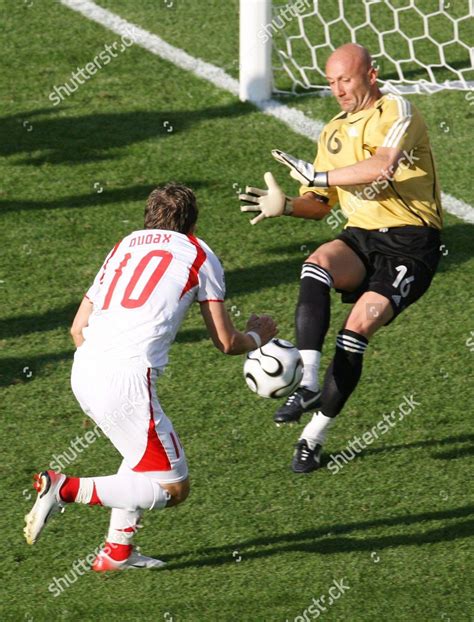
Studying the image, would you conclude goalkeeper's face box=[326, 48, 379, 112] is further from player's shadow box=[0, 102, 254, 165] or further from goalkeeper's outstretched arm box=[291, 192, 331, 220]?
player's shadow box=[0, 102, 254, 165]

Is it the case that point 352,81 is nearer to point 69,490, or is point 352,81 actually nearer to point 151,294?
point 151,294

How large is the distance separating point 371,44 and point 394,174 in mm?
5273

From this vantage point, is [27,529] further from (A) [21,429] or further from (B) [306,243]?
(B) [306,243]

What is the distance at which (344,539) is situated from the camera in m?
6.87

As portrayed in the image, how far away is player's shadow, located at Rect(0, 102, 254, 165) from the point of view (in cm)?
1086

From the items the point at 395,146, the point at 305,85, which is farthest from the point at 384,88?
the point at 395,146

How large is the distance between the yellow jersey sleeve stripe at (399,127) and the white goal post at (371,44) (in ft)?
13.4

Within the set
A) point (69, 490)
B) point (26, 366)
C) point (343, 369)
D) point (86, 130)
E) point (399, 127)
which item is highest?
point (399, 127)

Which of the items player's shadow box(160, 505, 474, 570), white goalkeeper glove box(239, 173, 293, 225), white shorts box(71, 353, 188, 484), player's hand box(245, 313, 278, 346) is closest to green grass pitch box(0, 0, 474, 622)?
player's shadow box(160, 505, 474, 570)

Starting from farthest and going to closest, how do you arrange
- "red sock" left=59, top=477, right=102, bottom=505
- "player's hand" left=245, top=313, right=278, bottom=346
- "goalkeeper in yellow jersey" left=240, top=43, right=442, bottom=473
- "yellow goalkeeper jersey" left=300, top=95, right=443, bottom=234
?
"yellow goalkeeper jersey" left=300, top=95, right=443, bottom=234, "goalkeeper in yellow jersey" left=240, top=43, right=442, bottom=473, "player's hand" left=245, top=313, right=278, bottom=346, "red sock" left=59, top=477, right=102, bottom=505

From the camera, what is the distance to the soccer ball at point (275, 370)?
Answer: 6699 mm

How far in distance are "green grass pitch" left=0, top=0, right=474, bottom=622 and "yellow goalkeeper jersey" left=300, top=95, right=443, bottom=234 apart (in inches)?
48.8

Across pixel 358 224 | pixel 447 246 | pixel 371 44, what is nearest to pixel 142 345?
pixel 358 224

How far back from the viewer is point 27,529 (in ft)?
20.3
